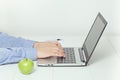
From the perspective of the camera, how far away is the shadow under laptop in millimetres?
1549

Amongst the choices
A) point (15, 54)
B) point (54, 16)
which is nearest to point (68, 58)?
point (15, 54)

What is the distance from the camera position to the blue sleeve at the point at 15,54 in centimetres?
144

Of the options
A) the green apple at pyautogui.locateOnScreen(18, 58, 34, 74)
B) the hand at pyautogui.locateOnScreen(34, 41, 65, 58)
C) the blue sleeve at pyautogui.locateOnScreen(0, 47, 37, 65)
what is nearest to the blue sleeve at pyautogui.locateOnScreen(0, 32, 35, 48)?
the hand at pyautogui.locateOnScreen(34, 41, 65, 58)

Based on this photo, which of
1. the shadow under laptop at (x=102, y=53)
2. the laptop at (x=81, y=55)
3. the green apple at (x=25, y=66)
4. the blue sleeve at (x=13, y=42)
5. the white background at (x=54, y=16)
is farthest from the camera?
the white background at (x=54, y=16)

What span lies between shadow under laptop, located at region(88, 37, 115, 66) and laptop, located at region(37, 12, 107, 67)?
2.4 inches

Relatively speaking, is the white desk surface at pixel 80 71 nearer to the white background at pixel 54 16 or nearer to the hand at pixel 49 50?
the hand at pixel 49 50

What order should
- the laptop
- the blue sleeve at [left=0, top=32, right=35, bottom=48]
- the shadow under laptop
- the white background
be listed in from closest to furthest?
the laptop, the shadow under laptop, the blue sleeve at [left=0, top=32, right=35, bottom=48], the white background

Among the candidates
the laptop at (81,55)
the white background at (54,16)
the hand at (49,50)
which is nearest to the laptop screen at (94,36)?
the laptop at (81,55)

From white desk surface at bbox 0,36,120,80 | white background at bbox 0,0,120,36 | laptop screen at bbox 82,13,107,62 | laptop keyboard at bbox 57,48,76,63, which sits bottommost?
white desk surface at bbox 0,36,120,80

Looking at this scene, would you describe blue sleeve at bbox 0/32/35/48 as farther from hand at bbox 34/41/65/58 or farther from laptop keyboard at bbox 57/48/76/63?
laptop keyboard at bbox 57/48/76/63

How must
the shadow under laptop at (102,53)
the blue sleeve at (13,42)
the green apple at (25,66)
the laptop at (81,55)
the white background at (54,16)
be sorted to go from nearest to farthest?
the green apple at (25,66) → the laptop at (81,55) → the shadow under laptop at (102,53) → the blue sleeve at (13,42) → the white background at (54,16)

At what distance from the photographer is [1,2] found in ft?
6.36

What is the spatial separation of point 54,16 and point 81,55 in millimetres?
547

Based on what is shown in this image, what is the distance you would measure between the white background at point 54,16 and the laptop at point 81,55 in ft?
1.38
